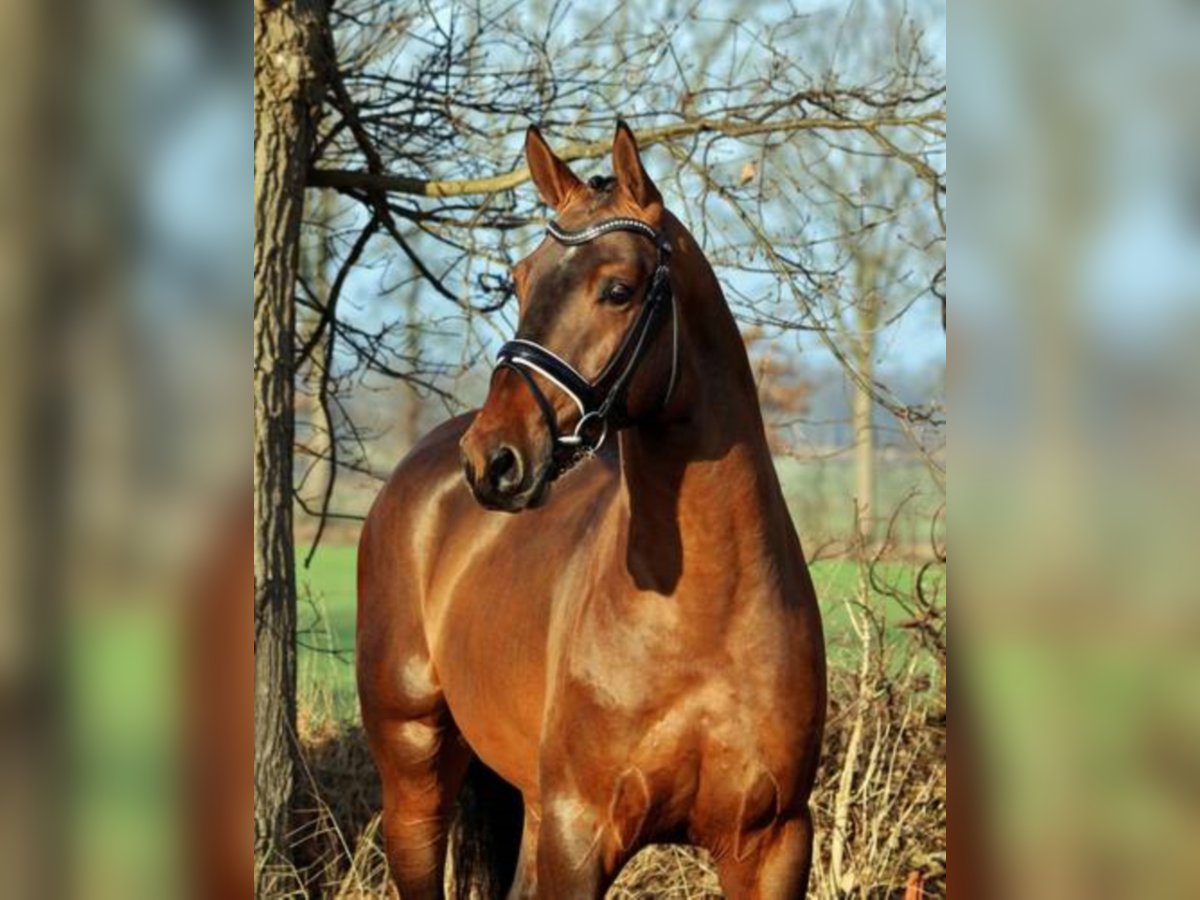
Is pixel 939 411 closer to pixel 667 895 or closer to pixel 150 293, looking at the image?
pixel 667 895

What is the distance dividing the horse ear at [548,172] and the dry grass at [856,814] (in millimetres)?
2991

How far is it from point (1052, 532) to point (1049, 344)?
0.40 ft

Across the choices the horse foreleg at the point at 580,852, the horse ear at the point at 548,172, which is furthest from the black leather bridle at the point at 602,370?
the horse foreleg at the point at 580,852

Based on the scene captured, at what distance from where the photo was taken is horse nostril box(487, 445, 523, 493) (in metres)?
2.72

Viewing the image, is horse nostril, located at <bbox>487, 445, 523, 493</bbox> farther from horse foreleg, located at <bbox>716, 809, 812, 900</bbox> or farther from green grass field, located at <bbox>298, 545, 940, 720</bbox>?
green grass field, located at <bbox>298, 545, 940, 720</bbox>

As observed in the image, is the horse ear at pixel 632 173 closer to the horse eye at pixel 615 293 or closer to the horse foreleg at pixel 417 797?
the horse eye at pixel 615 293

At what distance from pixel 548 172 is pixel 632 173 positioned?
0.87 feet

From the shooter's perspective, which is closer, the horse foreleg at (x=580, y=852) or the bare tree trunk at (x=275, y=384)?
the horse foreleg at (x=580, y=852)

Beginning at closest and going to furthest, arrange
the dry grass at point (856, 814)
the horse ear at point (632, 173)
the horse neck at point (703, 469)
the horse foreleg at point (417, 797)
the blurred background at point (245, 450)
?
the blurred background at point (245, 450), the horse ear at point (632, 173), the horse neck at point (703, 469), the horse foreleg at point (417, 797), the dry grass at point (856, 814)

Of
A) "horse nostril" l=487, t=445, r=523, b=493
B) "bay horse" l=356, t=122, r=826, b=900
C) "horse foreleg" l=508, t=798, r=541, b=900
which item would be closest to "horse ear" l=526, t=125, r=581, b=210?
"bay horse" l=356, t=122, r=826, b=900

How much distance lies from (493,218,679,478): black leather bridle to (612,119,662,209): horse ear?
0.08 meters

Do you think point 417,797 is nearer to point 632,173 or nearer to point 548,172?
point 548,172

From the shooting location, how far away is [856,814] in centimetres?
555

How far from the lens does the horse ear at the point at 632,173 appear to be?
2.94 metres
